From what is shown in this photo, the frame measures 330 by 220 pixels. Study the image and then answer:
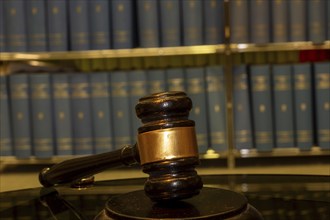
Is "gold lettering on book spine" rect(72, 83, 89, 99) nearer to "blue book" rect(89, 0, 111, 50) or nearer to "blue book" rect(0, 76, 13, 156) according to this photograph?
"blue book" rect(89, 0, 111, 50)

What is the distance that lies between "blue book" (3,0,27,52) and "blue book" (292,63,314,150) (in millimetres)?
1293

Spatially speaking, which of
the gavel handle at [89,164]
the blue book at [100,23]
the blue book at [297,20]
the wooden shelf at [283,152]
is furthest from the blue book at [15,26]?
the gavel handle at [89,164]

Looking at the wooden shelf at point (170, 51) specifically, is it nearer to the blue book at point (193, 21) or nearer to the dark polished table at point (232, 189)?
the blue book at point (193, 21)

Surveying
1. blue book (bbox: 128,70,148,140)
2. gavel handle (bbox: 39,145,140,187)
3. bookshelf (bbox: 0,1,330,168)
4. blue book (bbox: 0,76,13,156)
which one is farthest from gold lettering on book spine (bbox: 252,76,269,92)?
gavel handle (bbox: 39,145,140,187)

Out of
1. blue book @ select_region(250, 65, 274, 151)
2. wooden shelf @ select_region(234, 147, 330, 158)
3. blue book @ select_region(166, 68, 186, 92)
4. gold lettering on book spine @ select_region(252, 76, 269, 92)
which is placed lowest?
wooden shelf @ select_region(234, 147, 330, 158)

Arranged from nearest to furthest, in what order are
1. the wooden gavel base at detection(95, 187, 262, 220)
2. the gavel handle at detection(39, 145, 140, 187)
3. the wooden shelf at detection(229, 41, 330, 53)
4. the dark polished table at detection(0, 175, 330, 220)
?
1. the wooden gavel base at detection(95, 187, 262, 220)
2. the gavel handle at detection(39, 145, 140, 187)
3. the dark polished table at detection(0, 175, 330, 220)
4. the wooden shelf at detection(229, 41, 330, 53)

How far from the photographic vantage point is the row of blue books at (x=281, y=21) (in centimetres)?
218

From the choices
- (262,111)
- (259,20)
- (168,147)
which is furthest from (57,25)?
(168,147)

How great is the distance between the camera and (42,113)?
225cm

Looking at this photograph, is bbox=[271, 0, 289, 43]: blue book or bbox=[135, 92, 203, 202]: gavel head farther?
bbox=[271, 0, 289, 43]: blue book

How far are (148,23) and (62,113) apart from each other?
1.94 ft

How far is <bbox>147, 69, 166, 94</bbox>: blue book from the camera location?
2223 mm

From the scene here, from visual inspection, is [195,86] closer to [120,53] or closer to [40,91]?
[120,53]

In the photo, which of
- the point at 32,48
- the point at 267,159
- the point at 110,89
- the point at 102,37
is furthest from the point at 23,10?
the point at 267,159
